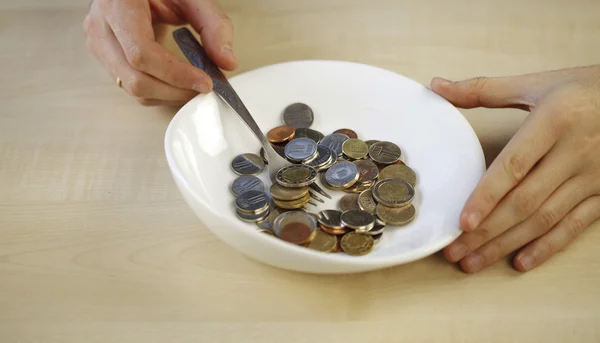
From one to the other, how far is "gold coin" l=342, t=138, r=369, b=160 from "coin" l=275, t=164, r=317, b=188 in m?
0.08

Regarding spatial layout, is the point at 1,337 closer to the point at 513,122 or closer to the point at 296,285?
the point at 296,285

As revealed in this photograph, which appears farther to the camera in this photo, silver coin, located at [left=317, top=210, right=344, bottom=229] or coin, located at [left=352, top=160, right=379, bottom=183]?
coin, located at [left=352, top=160, right=379, bottom=183]

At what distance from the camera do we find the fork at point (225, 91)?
101 cm

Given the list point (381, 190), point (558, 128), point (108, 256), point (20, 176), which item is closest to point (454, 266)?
point (381, 190)

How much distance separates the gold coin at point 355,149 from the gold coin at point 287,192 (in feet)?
0.41

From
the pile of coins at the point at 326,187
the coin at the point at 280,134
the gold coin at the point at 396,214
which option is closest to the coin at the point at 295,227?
the pile of coins at the point at 326,187

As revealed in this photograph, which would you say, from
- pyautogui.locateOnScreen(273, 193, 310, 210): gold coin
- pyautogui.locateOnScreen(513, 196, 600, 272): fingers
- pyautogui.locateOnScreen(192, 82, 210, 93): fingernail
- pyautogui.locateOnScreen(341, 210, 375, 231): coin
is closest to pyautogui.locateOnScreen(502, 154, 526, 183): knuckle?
pyautogui.locateOnScreen(513, 196, 600, 272): fingers

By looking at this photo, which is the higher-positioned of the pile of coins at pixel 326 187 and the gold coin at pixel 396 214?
the gold coin at pixel 396 214

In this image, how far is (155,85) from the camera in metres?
1.04

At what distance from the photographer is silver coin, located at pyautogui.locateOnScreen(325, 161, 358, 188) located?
0.97 m

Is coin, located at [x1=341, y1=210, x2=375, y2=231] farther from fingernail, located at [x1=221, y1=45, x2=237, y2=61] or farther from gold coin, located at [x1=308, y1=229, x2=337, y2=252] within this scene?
fingernail, located at [x1=221, y1=45, x2=237, y2=61]

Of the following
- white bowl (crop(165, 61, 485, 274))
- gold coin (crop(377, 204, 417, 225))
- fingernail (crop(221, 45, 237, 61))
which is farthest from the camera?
fingernail (crop(221, 45, 237, 61))

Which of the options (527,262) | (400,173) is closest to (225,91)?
(400,173)

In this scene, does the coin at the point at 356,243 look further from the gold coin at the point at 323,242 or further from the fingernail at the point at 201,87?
the fingernail at the point at 201,87
